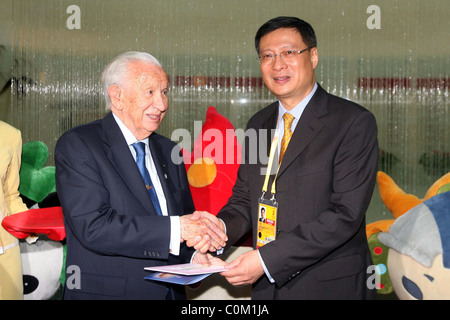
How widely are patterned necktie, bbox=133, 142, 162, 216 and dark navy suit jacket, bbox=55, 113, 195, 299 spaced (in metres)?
0.05

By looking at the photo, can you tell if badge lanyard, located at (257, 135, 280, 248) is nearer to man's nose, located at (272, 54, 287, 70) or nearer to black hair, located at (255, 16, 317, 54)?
man's nose, located at (272, 54, 287, 70)

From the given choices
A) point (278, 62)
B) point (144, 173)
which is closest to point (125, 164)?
point (144, 173)

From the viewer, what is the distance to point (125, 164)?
1502 mm

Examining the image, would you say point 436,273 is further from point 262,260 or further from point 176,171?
point 176,171

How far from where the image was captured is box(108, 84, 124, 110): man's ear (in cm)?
157

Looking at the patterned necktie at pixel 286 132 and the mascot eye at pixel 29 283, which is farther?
the mascot eye at pixel 29 283

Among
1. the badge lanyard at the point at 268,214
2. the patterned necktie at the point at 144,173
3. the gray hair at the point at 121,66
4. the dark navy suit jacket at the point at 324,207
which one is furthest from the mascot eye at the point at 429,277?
the gray hair at the point at 121,66

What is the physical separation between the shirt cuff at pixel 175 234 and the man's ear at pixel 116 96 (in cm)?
42

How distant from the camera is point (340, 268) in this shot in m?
1.53

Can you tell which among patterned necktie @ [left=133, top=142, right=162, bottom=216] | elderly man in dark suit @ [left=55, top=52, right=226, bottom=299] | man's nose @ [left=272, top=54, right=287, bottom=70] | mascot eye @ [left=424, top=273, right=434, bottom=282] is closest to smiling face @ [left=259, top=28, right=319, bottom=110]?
man's nose @ [left=272, top=54, right=287, bottom=70]

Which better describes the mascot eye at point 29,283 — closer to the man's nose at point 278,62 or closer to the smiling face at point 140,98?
the smiling face at point 140,98

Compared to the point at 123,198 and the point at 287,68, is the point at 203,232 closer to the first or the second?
the point at 123,198

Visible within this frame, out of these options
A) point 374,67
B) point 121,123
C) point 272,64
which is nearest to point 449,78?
point 374,67

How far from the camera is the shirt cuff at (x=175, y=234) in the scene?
4.79 feet
